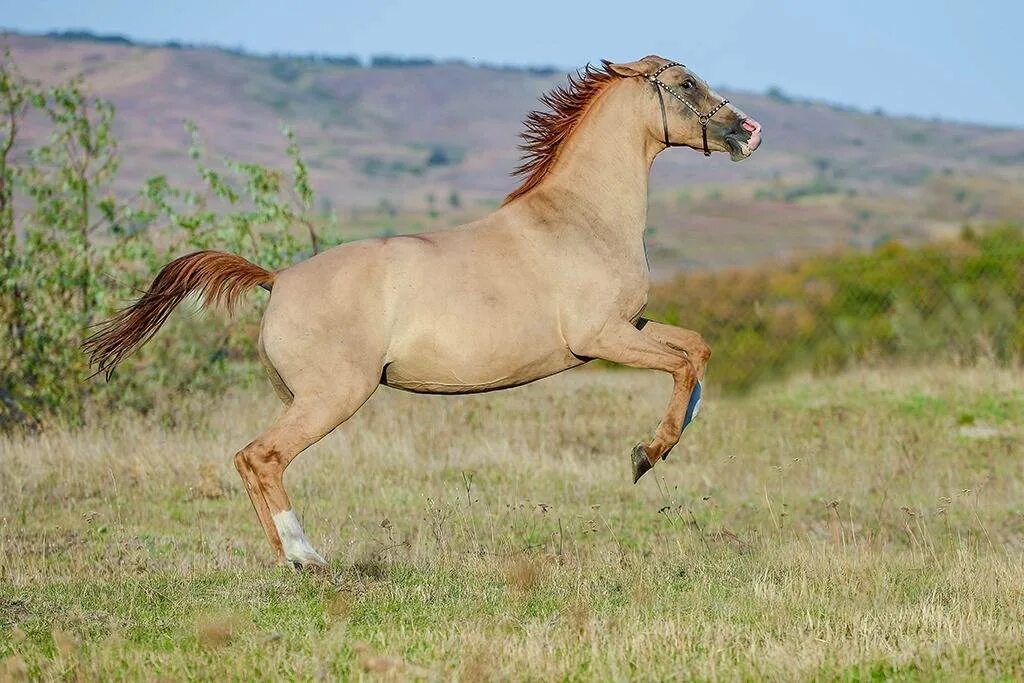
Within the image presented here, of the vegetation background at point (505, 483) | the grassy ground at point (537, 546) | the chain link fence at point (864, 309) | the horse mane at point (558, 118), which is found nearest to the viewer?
the grassy ground at point (537, 546)

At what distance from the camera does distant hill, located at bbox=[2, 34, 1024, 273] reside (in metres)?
101

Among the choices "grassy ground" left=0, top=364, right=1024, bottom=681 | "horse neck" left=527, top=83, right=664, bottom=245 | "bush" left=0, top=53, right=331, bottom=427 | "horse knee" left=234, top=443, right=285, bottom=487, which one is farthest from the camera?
"bush" left=0, top=53, right=331, bottom=427

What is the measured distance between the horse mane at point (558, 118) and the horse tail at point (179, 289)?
1726 millimetres

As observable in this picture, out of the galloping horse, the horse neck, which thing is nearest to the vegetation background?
the galloping horse

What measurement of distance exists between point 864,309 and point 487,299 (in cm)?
1990

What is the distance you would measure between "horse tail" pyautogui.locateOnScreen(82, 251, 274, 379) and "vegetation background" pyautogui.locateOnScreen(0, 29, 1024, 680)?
1410 mm

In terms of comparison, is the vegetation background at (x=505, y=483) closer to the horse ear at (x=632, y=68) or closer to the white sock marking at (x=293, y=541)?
the white sock marking at (x=293, y=541)

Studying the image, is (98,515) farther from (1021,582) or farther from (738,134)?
(1021,582)

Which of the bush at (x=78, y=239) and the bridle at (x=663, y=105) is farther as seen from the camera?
the bush at (x=78, y=239)

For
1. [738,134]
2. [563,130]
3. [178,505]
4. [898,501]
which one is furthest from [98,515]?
[898,501]

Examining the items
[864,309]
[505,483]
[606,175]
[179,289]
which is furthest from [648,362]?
[864,309]

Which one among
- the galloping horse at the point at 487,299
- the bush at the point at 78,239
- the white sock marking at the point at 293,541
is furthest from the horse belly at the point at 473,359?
the bush at the point at 78,239

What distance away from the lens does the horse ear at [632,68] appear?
8953 mm

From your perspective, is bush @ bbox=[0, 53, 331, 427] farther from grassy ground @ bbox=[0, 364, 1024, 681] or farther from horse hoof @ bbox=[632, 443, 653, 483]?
horse hoof @ bbox=[632, 443, 653, 483]
